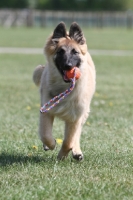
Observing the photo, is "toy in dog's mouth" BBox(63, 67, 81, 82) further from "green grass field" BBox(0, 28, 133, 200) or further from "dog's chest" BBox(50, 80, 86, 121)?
"green grass field" BBox(0, 28, 133, 200)

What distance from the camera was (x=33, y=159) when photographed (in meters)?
6.17

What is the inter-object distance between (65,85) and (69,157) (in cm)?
92

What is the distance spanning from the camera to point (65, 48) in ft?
19.7

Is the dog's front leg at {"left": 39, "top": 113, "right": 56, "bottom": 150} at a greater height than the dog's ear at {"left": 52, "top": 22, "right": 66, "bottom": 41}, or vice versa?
the dog's ear at {"left": 52, "top": 22, "right": 66, "bottom": 41}

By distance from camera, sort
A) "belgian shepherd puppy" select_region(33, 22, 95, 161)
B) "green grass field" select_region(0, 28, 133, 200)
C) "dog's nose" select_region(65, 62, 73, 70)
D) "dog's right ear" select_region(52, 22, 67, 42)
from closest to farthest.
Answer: "green grass field" select_region(0, 28, 133, 200) → "dog's nose" select_region(65, 62, 73, 70) → "belgian shepherd puppy" select_region(33, 22, 95, 161) → "dog's right ear" select_region(52, 22, 67, 42)

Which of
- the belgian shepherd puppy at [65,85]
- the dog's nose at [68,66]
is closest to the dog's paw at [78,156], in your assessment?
the belgian shepherd puppy at [65,85]

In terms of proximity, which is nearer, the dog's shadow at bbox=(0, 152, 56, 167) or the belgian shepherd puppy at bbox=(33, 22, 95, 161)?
the dog's shadow at bbox=(0, 152, 56, 167)

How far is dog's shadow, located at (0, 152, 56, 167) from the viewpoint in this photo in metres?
5.92

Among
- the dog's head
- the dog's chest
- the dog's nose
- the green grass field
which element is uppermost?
the dog's head

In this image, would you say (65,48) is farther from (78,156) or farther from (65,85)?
(78,156)

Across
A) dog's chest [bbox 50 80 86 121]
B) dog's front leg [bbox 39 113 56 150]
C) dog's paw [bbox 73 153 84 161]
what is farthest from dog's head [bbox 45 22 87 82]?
dog's paw [bbox 73 153 84 161]

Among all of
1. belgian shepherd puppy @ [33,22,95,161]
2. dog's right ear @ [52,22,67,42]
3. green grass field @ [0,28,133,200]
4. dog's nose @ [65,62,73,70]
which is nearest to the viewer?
green grass field @ [0,28,133,200]

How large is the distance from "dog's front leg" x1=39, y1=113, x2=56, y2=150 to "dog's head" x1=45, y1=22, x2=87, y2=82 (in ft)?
1.82

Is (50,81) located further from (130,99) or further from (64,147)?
(130,99)
